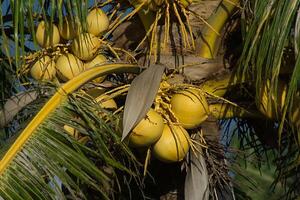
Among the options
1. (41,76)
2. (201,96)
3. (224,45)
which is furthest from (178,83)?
(41,76)

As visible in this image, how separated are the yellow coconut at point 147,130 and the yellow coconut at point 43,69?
2.06ft

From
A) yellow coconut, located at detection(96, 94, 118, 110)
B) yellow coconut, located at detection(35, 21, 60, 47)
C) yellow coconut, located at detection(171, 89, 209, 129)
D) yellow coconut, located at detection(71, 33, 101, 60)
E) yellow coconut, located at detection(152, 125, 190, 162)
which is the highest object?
yellow coconut, located at detection(35, 21, 60, 47)

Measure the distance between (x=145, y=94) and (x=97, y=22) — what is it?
0.67 metres

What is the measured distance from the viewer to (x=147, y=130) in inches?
128

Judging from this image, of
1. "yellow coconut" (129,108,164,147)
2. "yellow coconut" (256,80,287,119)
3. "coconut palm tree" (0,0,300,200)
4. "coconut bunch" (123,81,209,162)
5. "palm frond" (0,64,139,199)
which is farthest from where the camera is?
"yellow coconut" (256,80,287,119)

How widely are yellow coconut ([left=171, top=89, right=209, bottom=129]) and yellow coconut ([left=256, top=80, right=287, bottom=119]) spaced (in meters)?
0.28

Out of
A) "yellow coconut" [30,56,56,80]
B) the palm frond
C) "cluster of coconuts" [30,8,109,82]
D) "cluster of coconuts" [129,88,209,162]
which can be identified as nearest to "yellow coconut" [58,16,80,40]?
"cluster of coconuts" [30,8,109,82]

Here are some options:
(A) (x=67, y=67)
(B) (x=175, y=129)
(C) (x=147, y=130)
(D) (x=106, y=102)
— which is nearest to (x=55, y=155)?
(C) (x=147, y=130)

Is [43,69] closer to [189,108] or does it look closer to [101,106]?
[101,106]

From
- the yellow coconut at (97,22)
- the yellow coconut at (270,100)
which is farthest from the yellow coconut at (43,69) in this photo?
the yellow coconut at (270,100)

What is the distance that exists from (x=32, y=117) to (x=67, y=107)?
157 mm

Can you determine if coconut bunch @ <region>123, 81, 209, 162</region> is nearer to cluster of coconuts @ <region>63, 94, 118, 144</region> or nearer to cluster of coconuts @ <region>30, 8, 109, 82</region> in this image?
cluster of coconuts @ <region>63, 94, 118, 144</region>

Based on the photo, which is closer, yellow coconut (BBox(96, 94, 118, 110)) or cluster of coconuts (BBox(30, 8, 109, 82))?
yellow coconut (BBox(96, 94, 118, 110))

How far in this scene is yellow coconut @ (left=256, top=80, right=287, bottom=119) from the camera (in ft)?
11.6
